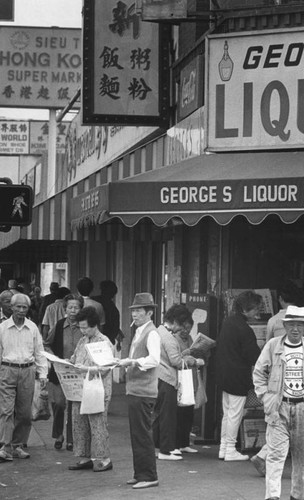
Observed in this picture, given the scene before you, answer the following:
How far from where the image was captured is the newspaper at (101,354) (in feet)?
35.9

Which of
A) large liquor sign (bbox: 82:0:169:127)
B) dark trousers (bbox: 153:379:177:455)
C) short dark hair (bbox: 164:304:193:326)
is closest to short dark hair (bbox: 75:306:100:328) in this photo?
short dark hair (bbox: 164:304:193:326)

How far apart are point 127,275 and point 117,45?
6885 millimetres

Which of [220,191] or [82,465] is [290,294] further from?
[82,465]

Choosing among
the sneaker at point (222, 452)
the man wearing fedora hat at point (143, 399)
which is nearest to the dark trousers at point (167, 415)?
the sneaker at point (222, 452)

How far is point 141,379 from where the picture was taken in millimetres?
10375

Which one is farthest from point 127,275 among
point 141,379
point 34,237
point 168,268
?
point 141,379

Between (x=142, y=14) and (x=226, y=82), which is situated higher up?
(x=142, y=14)

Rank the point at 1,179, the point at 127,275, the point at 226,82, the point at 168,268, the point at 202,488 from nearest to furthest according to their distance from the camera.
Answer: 1. the point at 202,488
2. the point at 1,179
3. the point at 226,82
4. the point at 168,268
5. the point at 127,275

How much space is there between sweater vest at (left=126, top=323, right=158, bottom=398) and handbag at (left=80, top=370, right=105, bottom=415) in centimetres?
70

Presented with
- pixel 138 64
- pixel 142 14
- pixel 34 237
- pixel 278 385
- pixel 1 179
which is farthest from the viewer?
pixel 34 237

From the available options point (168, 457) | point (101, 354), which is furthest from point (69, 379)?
point (168, 457)

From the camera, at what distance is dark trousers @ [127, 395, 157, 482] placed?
1038cm

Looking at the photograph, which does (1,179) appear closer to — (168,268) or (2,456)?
(2,456)

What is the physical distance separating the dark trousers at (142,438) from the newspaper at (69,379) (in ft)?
4.36
